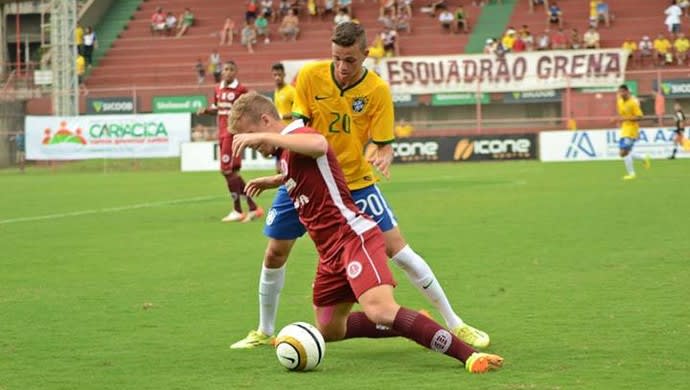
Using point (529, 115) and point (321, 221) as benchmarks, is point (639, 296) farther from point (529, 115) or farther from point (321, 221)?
point (529, 115)

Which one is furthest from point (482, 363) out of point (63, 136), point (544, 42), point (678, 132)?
point (544, 42)

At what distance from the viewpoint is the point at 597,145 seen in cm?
3672

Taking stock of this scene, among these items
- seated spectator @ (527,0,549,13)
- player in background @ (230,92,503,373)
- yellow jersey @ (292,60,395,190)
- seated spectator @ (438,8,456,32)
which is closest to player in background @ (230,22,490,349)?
yellow jersey @ (292,60,395,190)

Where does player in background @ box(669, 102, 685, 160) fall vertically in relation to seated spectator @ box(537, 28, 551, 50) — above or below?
below

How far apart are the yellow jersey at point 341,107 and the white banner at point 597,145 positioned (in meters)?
29.0

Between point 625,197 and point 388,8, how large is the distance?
1172 inches

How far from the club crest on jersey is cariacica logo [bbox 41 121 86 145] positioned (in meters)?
31.3

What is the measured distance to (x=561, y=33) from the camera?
45.7m

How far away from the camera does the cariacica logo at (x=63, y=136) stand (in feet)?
126

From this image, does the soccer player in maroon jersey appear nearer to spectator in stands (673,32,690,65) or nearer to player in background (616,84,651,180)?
player in background (616,84,651,180)

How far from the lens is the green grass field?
7.04 m

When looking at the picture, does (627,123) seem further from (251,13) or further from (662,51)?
(251,13)

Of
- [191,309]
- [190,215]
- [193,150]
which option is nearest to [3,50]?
[193,150]

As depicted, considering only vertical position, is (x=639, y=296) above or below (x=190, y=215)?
above
